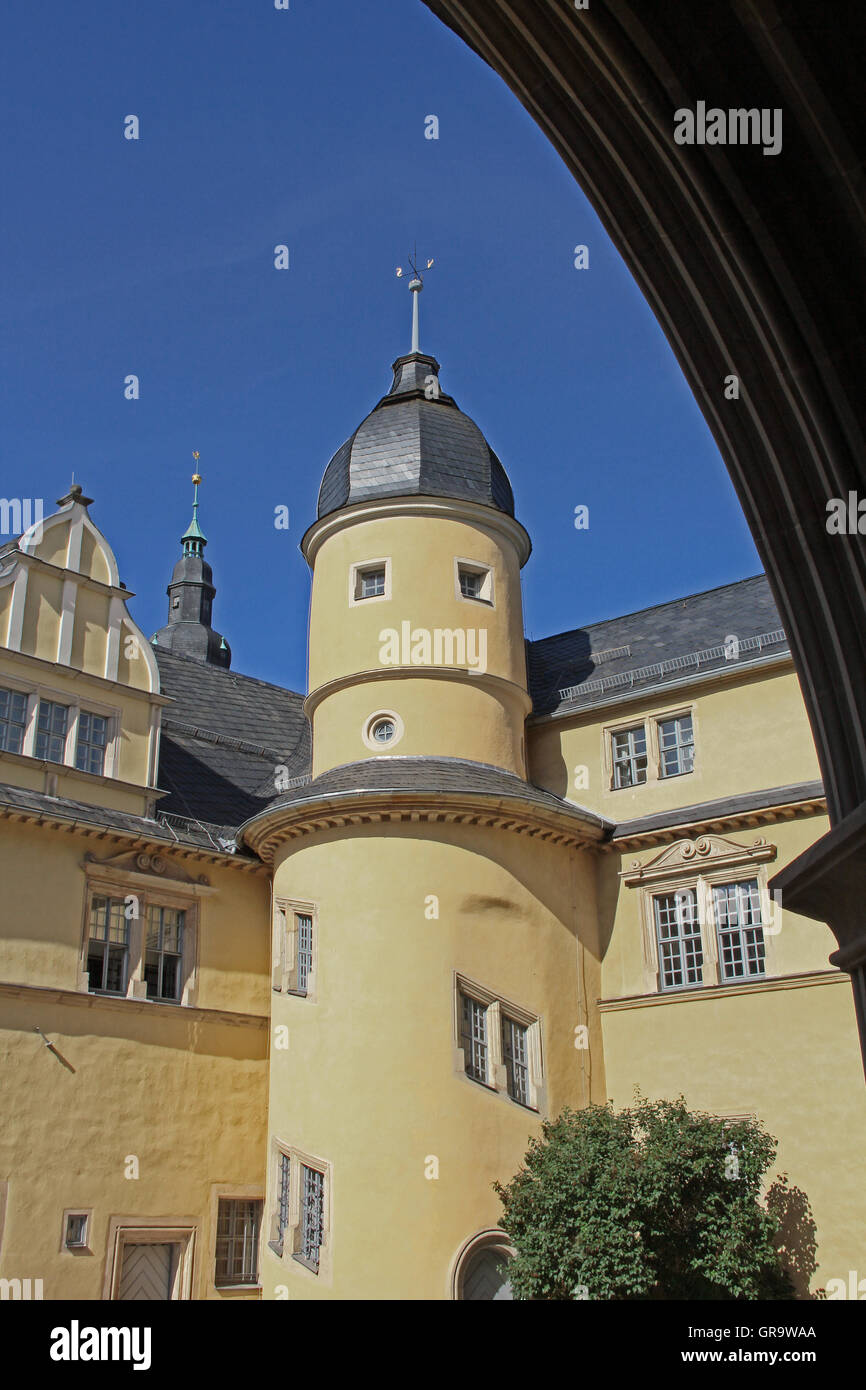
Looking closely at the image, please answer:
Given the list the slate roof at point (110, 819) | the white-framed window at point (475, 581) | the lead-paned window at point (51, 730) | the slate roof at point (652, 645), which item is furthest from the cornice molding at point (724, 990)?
the lead-paned window at point (51, 730)

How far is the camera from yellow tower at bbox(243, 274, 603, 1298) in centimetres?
2033

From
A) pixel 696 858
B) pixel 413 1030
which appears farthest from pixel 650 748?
pixel 413 1030

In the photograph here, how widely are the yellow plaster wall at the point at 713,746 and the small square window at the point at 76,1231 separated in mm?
11117

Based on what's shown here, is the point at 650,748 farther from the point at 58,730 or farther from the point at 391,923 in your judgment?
the point at 58,730

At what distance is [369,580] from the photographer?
25.6m

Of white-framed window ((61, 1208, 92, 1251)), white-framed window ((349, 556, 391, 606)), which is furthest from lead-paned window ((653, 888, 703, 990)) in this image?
white-framed window ((61, 1208, 92, 1251))

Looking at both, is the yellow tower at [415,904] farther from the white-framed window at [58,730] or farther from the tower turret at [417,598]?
the white-framed window at [58,730]

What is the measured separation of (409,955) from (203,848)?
4830 millimetres

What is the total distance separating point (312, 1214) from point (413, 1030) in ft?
10.3

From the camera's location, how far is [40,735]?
23203 millimetres

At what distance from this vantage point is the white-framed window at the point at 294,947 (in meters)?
22.7

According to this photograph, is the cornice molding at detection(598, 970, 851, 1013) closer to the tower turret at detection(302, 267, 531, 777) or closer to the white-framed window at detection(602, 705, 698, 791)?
the white-framed window at detection(602, 705, 698, 791)
